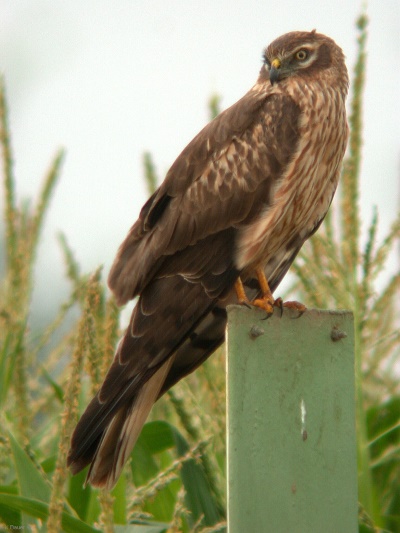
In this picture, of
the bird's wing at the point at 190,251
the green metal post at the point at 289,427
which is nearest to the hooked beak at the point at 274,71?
the bird's wing at the point at 190,251

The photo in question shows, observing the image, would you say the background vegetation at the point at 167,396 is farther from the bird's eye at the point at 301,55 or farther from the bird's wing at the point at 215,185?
the bird's eye at the point at 301,55

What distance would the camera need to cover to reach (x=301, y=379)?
194 centimetres

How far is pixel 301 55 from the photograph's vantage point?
406cm

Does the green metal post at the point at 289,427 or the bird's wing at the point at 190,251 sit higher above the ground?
the bird's wing at the point at 190,251

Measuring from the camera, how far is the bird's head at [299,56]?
13.0 feet

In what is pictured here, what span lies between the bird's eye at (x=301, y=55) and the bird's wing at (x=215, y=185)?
0.38 metres

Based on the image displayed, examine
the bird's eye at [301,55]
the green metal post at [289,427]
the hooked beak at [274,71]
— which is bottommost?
the green metal post at [289,427]

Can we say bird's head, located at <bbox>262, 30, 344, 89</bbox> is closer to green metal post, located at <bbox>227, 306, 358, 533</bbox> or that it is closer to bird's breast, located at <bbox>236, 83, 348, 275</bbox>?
bird's breast, located at <bbox>236, 83, 348, 275</bbox>

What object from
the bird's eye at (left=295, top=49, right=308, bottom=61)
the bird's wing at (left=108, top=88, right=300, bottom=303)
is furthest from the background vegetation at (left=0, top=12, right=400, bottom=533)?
the bird's eye at (left=295, top=49, right=308, bottom=61)

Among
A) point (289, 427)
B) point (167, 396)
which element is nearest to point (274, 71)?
point (167, 396)

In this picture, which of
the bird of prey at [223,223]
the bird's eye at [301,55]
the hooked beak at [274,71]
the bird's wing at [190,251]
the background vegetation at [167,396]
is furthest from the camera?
the bird's eye at [301,55]

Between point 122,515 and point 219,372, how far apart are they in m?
0.51

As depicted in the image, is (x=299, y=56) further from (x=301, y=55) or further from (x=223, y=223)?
(x=223, y=223)

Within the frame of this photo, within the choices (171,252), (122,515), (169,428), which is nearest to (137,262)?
(171,252)
